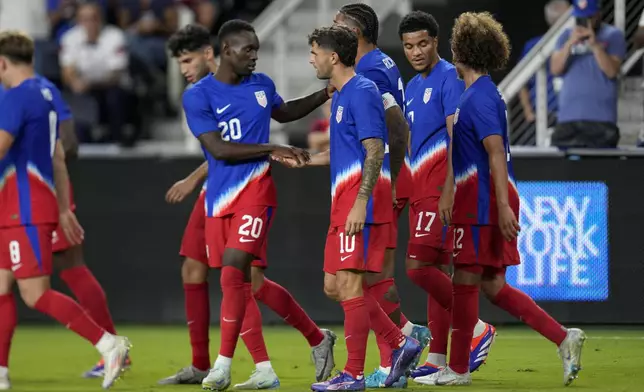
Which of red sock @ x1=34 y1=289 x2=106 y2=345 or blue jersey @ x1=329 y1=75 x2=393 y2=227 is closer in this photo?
blue jersey @ x1=329 y1=75 x2=393 y2=227

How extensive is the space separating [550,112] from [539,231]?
2.27 m

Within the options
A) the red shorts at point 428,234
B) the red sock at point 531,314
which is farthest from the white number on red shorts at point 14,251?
the red sock at point 531,314

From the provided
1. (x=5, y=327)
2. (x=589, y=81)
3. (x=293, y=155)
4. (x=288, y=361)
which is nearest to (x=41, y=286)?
(x=5, y=327)

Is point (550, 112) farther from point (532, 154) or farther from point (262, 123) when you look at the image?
point (262, 123)

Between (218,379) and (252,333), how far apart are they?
0.46 m

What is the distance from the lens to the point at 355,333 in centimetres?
800

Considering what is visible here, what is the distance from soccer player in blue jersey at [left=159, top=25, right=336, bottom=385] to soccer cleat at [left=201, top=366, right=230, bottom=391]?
28 cm

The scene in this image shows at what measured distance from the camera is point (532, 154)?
12133 mm

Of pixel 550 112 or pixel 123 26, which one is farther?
pixel 123 26

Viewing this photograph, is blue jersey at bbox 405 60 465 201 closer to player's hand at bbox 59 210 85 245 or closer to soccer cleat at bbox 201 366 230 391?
soccer cleat at bbox 201 366 230 391

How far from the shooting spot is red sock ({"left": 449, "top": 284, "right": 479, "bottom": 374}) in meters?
8.51

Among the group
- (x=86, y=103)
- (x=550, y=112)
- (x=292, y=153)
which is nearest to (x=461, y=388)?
(x=292, y=153)

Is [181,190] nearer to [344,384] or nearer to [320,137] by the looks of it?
[344,384]

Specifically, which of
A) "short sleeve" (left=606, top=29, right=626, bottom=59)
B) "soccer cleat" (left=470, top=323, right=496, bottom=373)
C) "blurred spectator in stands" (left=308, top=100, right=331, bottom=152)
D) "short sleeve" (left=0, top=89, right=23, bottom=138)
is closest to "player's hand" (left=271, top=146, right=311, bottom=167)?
"short sleeve" (left=0, top=89, right=23, bottom=138)
